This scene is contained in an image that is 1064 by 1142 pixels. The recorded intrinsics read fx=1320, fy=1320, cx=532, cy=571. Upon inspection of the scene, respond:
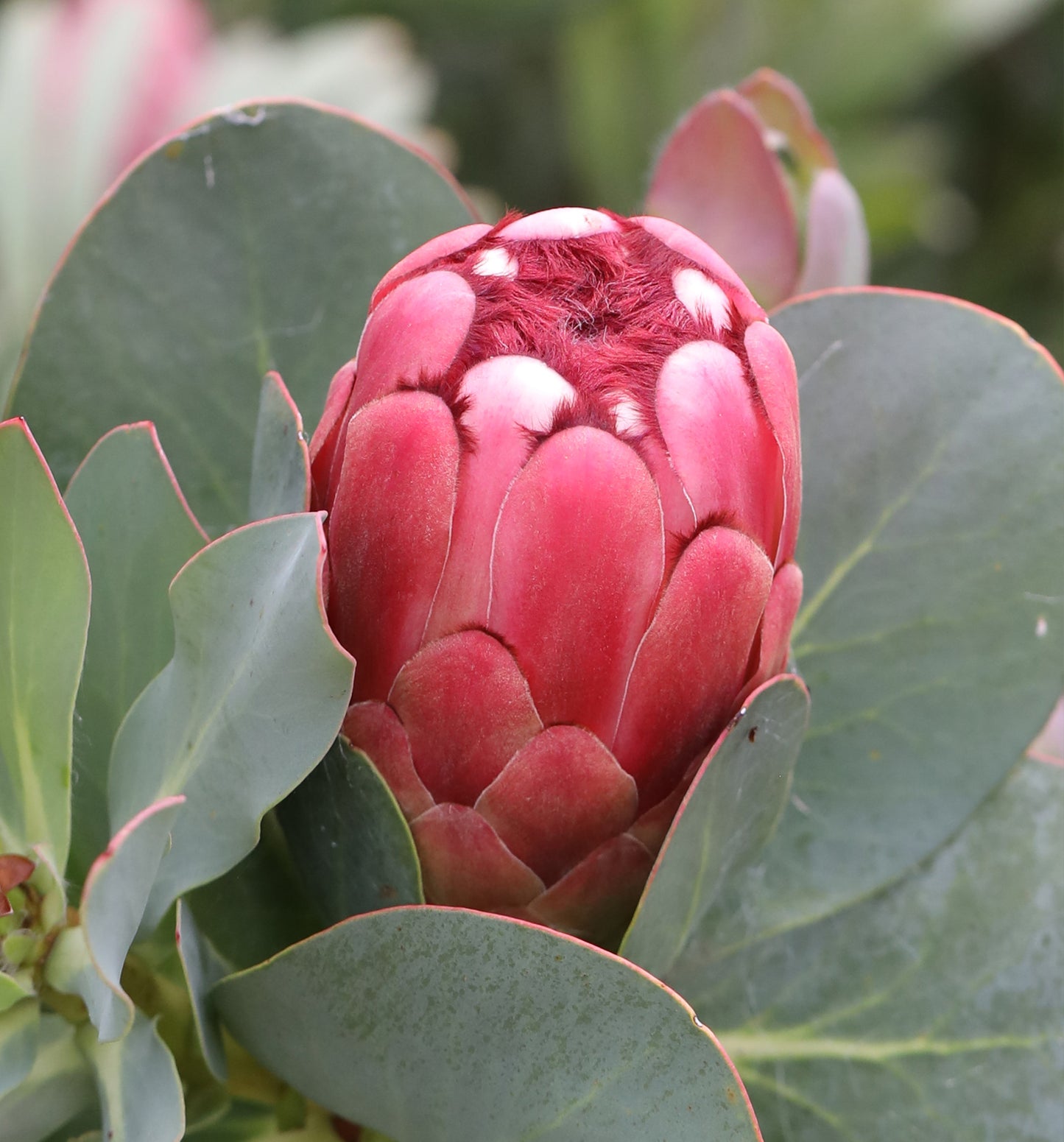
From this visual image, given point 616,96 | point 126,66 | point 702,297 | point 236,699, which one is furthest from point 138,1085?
point 616,96

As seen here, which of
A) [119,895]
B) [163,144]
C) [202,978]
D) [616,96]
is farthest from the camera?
[616,96]

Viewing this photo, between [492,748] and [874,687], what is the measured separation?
0.31 m

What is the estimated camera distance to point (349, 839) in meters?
0.57

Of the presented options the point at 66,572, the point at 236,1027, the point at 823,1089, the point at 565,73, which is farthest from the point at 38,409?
the point at 565,73

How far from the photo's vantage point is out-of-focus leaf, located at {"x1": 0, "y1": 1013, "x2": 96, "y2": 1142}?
21.9 inches

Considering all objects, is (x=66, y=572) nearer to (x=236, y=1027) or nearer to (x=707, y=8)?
(x=236, y=1027)

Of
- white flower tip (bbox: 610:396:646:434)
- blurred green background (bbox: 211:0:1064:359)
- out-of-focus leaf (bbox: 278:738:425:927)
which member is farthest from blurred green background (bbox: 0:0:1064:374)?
white flower tip (bbox: 610:396:646:434)

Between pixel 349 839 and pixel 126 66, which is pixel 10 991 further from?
pixel 126 66

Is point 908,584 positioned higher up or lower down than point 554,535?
lower down

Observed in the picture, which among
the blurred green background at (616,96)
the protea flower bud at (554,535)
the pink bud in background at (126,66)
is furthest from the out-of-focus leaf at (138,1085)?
the pink bud in background at (126,66)

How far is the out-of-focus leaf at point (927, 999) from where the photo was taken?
723 millimetres

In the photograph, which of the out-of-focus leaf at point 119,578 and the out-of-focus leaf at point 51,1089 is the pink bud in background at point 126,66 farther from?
the out-of-focus leaf at point 51,1089

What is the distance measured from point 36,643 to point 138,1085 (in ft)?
0.61

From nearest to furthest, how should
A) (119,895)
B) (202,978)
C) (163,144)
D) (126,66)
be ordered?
1. (119,895)
2. (202,978)
3. (163,144)
4. (126,66)
